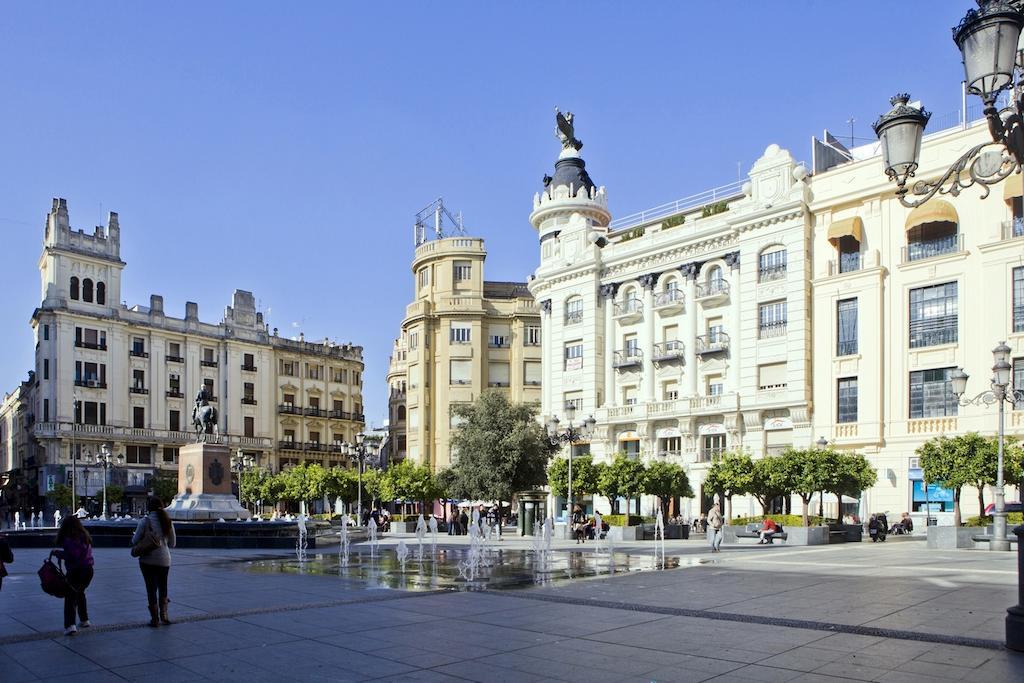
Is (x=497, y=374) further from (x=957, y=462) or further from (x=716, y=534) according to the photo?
(x=716, y=534)

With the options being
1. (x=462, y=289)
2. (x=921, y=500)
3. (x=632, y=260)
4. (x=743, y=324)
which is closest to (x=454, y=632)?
(x=921, y=500)

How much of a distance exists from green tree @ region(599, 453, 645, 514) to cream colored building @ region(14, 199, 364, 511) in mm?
37636

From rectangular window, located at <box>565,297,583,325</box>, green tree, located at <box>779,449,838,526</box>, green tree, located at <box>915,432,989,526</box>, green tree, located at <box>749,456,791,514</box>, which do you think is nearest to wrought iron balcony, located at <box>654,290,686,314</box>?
rectangular window, located at <box>565,297,583,325</box>

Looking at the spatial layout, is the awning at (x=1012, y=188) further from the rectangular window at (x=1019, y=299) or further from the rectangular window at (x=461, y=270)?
the rectangular window at (x=461, y=270)

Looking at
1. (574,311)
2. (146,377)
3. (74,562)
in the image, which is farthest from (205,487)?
(146,377)

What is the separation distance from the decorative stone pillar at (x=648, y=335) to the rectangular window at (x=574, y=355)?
13.6ft

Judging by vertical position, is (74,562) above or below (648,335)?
below

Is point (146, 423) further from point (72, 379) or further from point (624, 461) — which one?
point (624, 461)

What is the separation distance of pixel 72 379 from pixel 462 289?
2804 centimetres

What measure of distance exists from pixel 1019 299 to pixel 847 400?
8144 millimetres

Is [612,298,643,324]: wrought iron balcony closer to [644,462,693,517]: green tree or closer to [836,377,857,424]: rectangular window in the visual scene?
[644,462,693,517]: green tree

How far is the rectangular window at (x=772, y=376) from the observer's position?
41969 millimetres

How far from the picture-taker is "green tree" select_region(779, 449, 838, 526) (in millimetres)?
32062

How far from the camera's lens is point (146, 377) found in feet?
219
